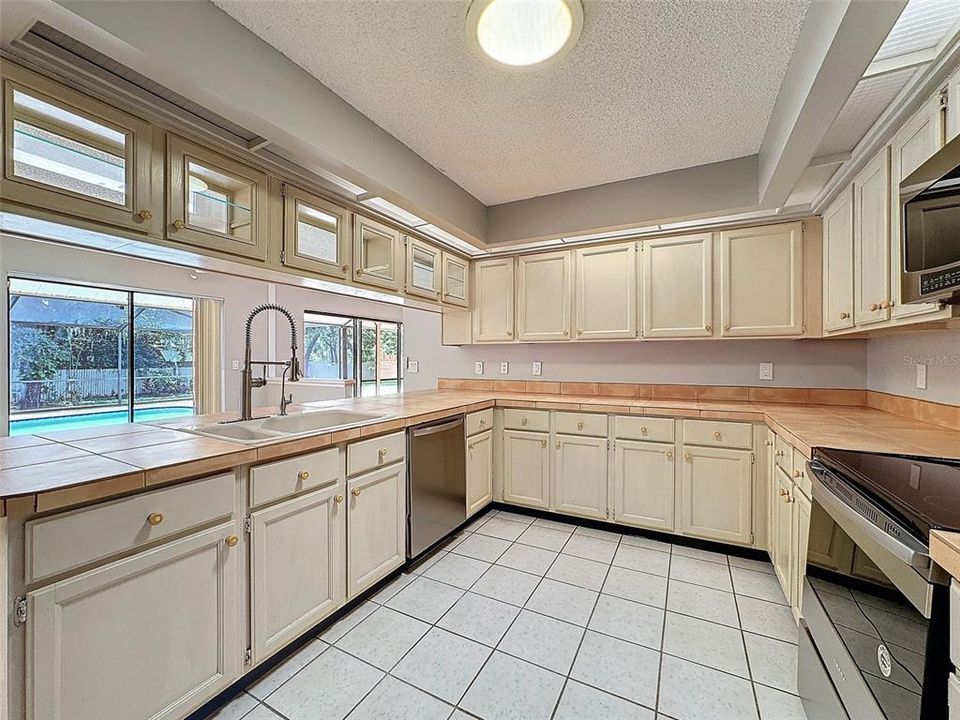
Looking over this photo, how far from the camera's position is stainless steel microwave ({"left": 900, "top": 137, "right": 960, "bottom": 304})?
1.21 m

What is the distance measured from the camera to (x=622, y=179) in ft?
9.19

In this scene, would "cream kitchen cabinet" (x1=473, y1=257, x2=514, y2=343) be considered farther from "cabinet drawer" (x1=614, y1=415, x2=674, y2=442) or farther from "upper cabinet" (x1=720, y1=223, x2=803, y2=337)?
"upper cabinet" (x1=720, y1=223, x2=803, y2=337)

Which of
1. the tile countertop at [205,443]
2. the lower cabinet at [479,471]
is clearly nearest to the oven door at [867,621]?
the tile countertop at [205,443]

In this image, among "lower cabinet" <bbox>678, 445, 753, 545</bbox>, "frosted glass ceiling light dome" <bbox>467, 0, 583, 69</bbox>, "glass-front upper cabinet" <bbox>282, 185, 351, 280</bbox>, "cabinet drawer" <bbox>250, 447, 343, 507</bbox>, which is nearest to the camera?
"frosted glass ceiling light dome" <bbox>467, 0, 583, 69</bbox>

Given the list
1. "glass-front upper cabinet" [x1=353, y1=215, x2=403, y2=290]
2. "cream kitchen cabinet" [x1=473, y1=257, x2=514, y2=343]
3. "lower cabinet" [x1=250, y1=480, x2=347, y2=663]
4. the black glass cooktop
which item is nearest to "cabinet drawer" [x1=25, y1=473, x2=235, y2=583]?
"lower cabinet" [x1=250, y1=480, x2=347, y2=663]

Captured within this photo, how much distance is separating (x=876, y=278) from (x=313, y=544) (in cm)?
279

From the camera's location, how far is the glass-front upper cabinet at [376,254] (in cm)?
245

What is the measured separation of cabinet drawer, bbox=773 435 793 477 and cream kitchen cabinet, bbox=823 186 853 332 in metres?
0.71

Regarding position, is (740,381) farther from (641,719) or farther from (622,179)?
(641,719)

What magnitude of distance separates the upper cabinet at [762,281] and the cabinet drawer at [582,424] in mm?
1058

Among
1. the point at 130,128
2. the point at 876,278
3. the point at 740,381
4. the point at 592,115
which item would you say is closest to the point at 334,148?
the point at 130,128

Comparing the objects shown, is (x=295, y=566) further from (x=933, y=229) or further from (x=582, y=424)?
(x=933, y=229)

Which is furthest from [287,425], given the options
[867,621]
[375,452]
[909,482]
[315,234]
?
[909,482]

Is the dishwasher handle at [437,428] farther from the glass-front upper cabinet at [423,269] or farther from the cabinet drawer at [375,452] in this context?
the glass-front upper cabinet at [423,269]
